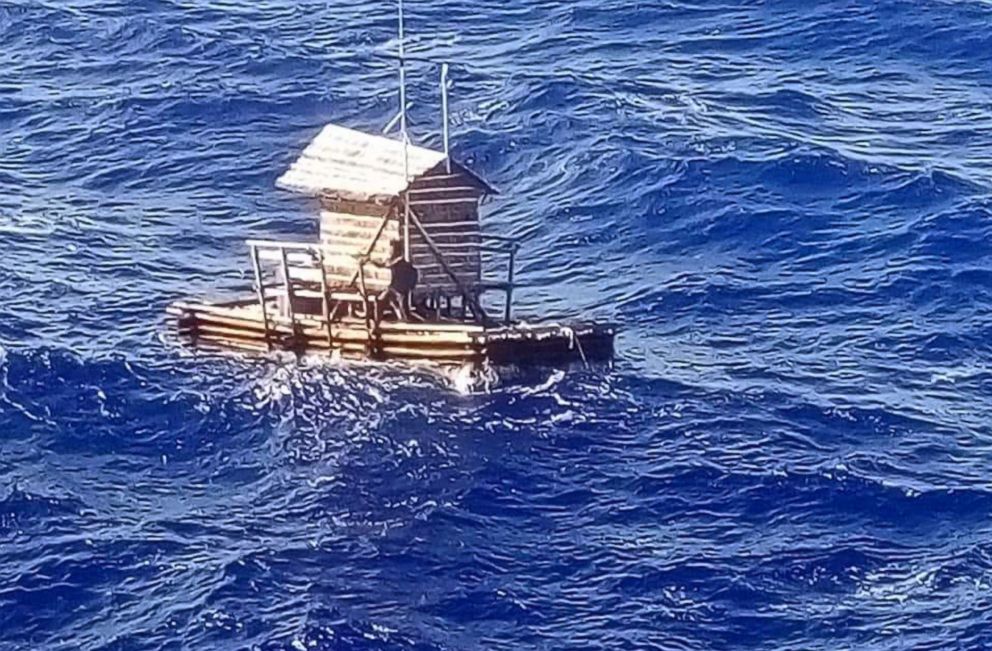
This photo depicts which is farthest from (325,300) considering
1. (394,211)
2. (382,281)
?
(394,211)

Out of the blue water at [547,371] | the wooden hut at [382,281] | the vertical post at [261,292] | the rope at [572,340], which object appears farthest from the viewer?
the vertical post at [261,292]

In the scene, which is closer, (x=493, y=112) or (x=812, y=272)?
(x=812, y=272)

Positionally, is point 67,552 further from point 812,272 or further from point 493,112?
point 493,112

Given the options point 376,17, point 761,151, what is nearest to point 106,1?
point 376,17

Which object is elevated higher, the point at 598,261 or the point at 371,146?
the point at 371,146

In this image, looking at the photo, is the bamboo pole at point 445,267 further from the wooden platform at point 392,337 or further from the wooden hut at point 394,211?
the wooden platform at point 392,337

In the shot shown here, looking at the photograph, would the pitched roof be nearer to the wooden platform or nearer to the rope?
the wooden platform

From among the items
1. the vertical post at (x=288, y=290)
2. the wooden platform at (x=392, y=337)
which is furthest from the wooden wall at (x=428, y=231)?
the wooden platform at (x=392, y=337)
